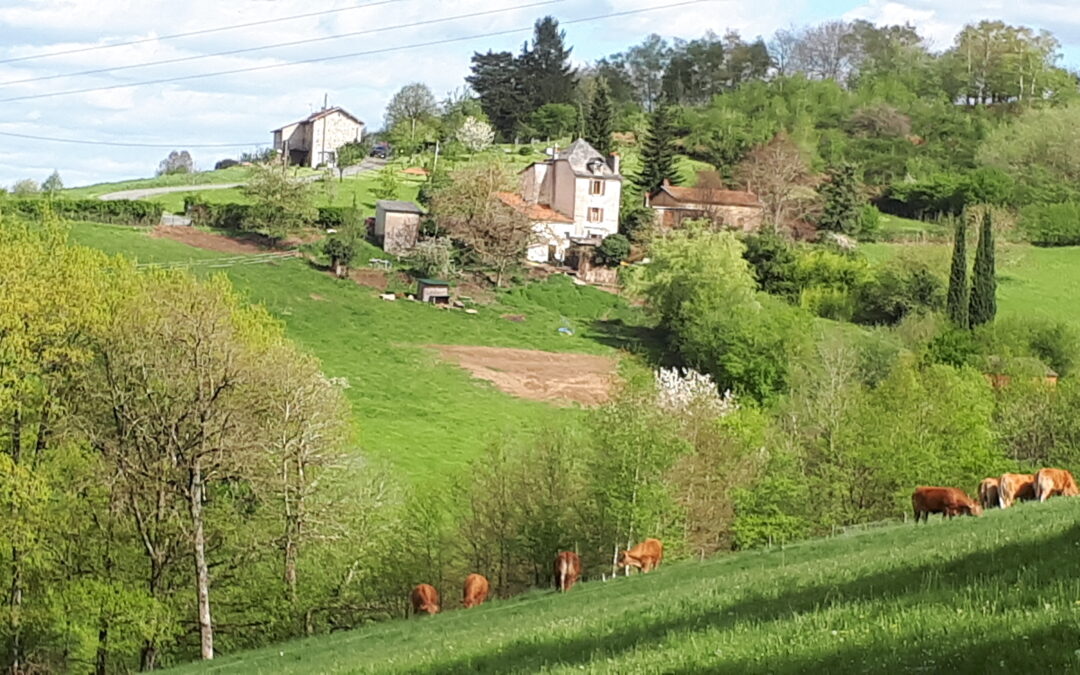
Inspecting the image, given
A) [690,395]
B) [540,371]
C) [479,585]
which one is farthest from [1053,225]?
[479,585]

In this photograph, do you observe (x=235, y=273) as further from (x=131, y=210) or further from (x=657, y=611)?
(x=657, y=611)

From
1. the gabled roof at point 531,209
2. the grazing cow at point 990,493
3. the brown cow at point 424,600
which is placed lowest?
the brown cow at point 424,600

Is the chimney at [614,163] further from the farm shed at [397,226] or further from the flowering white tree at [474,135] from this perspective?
the farm shed at [397,226]

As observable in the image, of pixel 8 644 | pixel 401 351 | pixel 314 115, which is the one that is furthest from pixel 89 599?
pixel 314 115

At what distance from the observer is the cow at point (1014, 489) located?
94.1 ft

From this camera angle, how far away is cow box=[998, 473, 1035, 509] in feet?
94.1

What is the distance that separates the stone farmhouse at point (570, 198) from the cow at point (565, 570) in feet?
220

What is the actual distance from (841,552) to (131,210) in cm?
7661

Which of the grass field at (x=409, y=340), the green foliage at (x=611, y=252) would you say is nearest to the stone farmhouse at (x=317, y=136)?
A: the green foliage at (x=611, y=252)

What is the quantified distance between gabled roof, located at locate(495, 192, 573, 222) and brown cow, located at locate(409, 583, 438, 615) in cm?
6357

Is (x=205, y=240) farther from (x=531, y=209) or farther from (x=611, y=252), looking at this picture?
(x=611, y=252)

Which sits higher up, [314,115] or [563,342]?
[314,115]

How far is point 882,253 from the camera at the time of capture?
104375 mm

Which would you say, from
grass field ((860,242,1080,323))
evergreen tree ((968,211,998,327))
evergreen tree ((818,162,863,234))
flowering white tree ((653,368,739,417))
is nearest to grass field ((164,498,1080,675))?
flowering white tree ((653,368,739,417))
